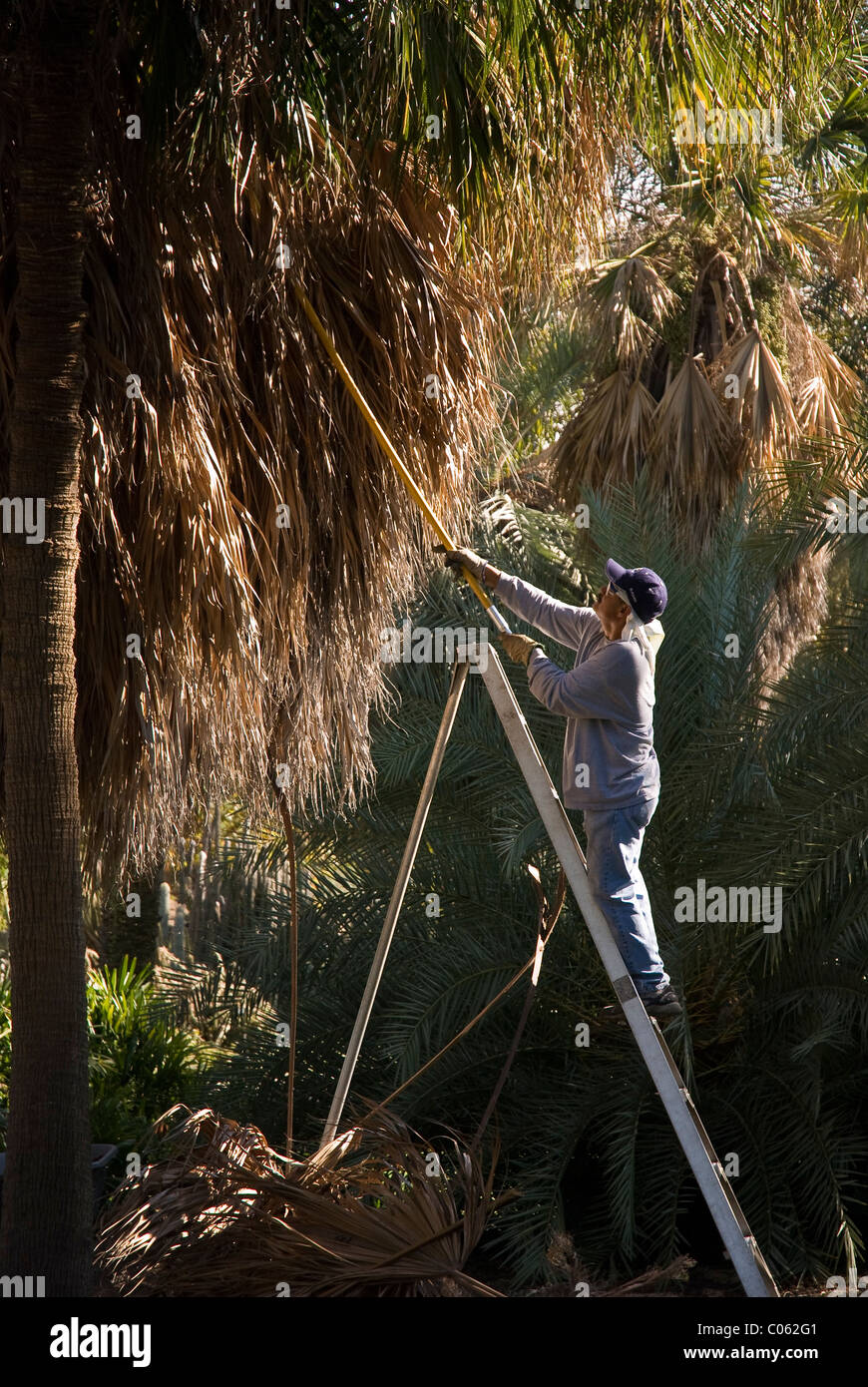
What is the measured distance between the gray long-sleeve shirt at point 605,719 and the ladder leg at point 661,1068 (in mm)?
222

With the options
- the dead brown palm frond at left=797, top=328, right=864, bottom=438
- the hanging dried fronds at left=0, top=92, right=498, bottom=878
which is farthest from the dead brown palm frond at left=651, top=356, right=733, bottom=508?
the hanging dried fronds at left=0, top=92, right=498, bottom=878

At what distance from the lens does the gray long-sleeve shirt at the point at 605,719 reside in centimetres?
438

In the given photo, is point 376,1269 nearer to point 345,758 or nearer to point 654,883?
point 345,758

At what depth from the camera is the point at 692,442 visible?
35.6ft

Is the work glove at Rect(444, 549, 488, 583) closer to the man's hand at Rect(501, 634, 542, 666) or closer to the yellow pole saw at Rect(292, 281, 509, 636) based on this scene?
the yellow pole saw at Rect(292, 281, 509, 636)

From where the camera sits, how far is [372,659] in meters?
5.28

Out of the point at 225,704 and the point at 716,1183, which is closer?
the point at 716,1183

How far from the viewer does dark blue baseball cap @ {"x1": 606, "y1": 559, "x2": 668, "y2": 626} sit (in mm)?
4395

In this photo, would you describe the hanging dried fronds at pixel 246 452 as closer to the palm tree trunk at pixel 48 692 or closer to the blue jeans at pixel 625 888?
the palm tree trunk at pixel 48 692

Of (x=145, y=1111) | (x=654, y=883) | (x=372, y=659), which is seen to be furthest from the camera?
(x=145, y=1111)

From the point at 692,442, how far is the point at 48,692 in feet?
26.1

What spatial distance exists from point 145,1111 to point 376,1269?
19.4 feet

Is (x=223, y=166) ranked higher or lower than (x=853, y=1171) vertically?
higher

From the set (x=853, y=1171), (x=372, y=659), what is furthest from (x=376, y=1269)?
(x=853, y=1171)
